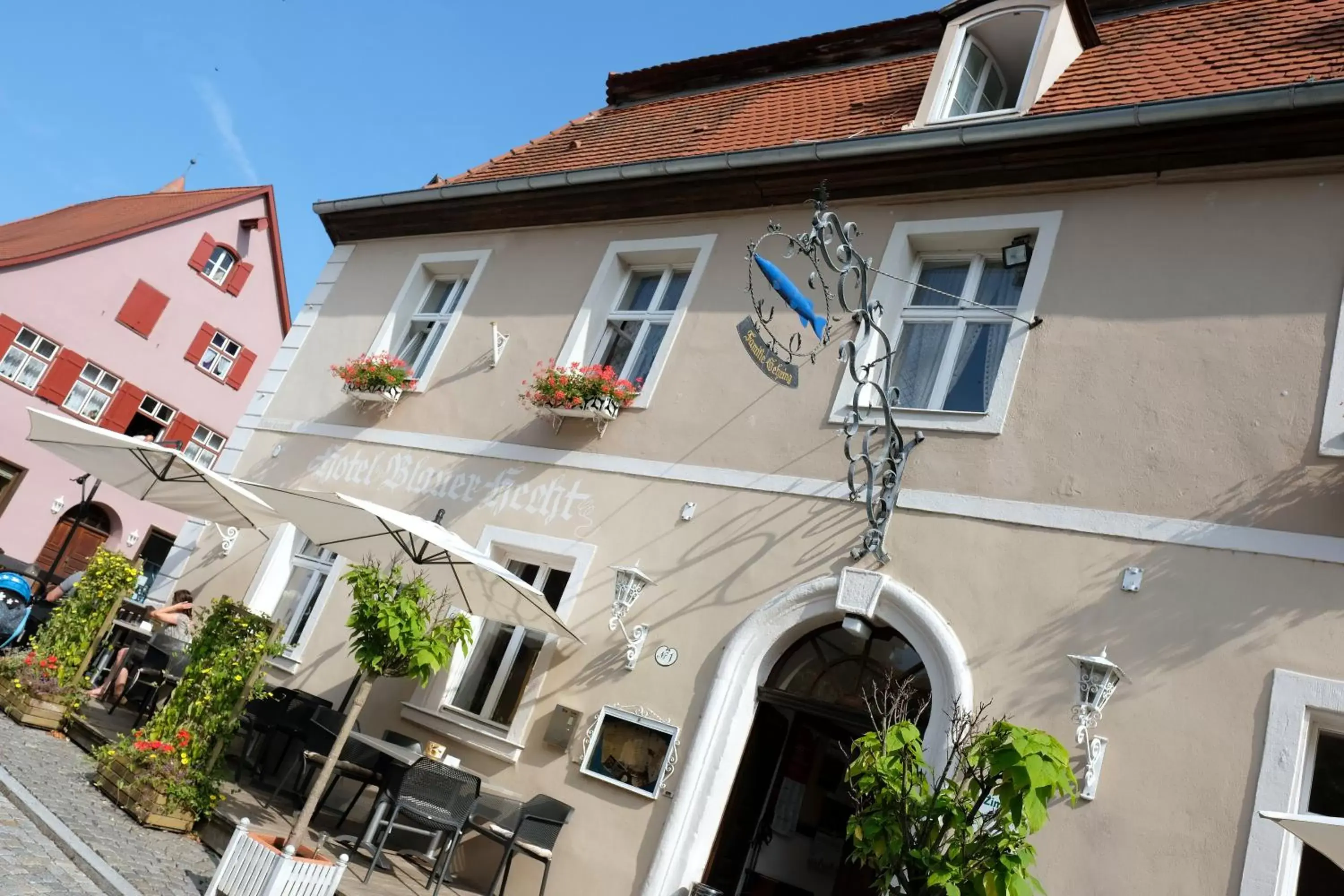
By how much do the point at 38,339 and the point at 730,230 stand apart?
19371mm

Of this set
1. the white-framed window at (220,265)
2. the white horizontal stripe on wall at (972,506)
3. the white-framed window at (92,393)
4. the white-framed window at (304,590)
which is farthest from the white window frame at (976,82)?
the white-framed window at (220,265)

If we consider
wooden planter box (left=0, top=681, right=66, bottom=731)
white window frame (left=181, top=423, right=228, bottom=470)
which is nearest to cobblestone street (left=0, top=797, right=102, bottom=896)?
wooden planter box (left=0, top=681, right=66, bottom=731)

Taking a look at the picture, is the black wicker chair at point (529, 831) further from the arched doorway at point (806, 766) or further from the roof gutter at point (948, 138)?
the roof gutter at point (948, 138)

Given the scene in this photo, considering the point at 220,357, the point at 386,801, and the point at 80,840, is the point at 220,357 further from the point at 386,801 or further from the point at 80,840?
the point at 80,840

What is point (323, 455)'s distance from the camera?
10945 mm

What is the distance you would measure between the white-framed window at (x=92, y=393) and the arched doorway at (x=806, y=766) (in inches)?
829

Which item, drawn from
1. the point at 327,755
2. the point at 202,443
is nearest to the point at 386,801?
the point at 327,755

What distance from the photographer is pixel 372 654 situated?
6613mm

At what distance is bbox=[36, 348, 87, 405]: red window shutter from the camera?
22578 millimetres

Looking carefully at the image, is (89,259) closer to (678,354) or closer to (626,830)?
(678,354)

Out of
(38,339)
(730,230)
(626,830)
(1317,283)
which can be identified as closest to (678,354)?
(730,230)

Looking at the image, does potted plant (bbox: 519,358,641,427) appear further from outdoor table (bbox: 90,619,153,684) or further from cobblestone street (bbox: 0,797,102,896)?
cobblestone street (bbox: 0,797,102,896)

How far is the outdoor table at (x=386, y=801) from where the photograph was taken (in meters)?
6.99

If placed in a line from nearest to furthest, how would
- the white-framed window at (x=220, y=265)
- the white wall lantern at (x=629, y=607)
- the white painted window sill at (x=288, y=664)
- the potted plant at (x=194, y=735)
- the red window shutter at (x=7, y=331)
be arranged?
the potted plant at (x=194, y=735) → the white wall lantern at (x=629, y=607) → the white painted window sill at (x=288, y=664) → the red window shutter at (x=7, y=331) → the white-framed window at (x=220, y=265)
